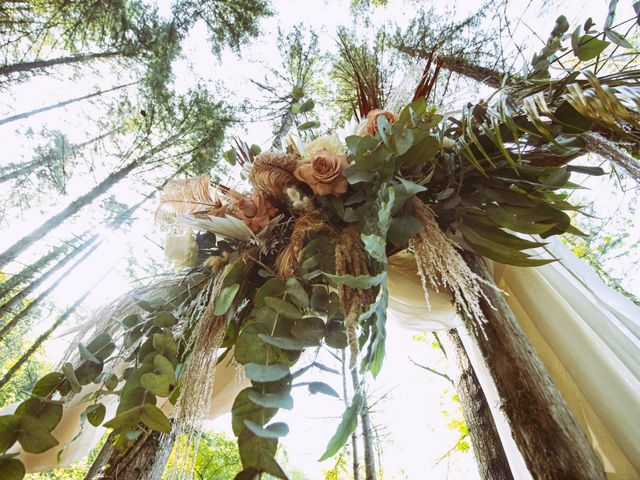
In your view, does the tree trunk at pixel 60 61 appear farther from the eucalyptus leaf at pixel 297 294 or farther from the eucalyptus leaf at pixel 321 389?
the eucalyptus leaf at pixel 321 389

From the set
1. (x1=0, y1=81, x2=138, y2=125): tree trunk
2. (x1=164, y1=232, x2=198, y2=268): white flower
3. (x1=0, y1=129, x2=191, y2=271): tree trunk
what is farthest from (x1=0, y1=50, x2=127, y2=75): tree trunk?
(x1=164, y1=232, x2=198, y2=268): white flower

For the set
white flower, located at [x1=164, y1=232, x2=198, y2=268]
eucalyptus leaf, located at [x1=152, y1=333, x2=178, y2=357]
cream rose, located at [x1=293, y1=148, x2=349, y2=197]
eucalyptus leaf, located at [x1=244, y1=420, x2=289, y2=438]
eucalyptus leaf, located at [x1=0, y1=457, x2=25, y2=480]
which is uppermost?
cream rose, located at [x1=293, y1=148, x2=349, y2=197]

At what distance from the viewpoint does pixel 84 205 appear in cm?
468

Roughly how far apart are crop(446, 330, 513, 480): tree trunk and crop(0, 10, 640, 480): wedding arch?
1.04 ft

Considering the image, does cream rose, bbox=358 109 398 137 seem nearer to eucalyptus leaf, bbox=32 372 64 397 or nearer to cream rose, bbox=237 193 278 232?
cream rose, bbox=237 193 278 232

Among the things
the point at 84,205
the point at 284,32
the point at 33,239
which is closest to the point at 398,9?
the point at 284,32

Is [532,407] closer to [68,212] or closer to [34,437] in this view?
[34,437]

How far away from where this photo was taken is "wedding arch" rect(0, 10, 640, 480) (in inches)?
17.2

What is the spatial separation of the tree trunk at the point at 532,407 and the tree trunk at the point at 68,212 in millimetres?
5372

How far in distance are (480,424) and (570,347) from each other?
493mm

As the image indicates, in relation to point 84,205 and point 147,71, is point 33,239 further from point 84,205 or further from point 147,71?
point 147,71

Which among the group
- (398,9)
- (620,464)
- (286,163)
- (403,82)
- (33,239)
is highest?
(398,9)

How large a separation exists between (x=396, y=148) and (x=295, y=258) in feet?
0.88

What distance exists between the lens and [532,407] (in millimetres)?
511
